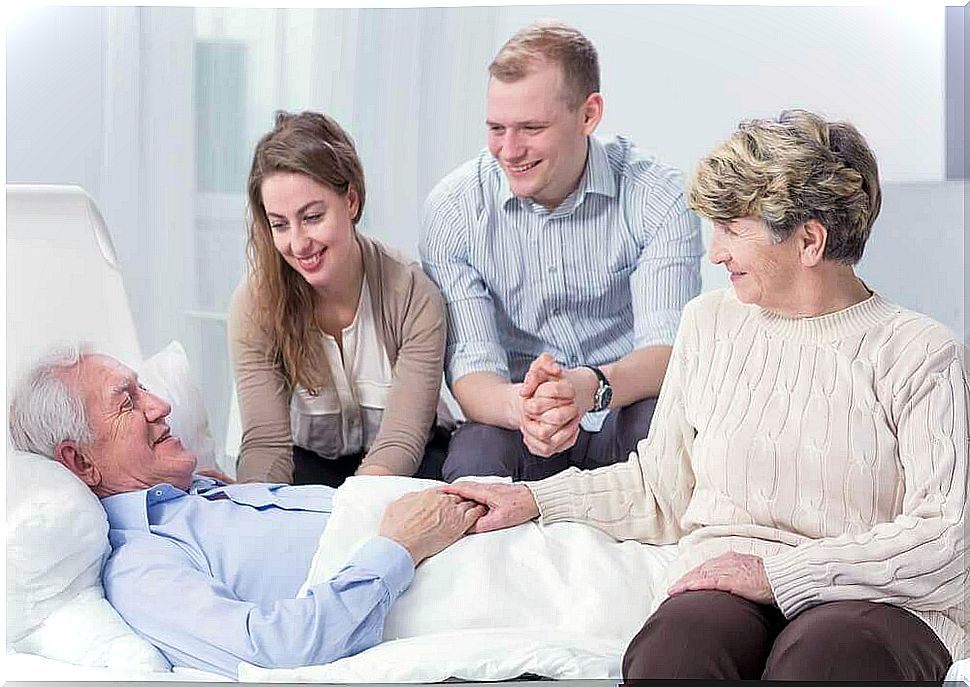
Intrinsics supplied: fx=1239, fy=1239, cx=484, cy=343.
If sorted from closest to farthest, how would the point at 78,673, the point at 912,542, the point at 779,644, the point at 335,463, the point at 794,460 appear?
the point at 779,644
the point at 912,542
the point at 794,460
the point at 78,673
the point at 335,463

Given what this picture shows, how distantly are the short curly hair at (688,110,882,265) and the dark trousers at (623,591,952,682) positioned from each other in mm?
643

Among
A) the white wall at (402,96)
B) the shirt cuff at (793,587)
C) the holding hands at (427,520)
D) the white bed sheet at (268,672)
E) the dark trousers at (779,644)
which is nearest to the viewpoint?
the dark trousers at (779,644)

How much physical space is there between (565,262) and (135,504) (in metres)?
0.94

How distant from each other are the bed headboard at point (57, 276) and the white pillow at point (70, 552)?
0.13 metres

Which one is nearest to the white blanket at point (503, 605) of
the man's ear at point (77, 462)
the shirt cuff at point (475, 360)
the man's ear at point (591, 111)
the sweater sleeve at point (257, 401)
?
the sweater sleeve at point (257, 401)

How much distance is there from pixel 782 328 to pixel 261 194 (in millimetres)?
1013

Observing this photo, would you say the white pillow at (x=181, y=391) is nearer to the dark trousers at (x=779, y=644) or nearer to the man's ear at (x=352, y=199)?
the man's ear at (x=352, y=199)

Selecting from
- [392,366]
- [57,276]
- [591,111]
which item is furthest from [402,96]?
[57,276]

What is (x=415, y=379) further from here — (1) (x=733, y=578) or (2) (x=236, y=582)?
(1) (x=733, y=578)

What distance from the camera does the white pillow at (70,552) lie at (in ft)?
7.23

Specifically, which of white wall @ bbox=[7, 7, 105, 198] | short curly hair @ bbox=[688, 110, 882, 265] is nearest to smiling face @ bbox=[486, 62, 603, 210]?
short curly hair @ bbox=[688, 110, 882, 265]

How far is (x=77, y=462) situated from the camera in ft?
7.75

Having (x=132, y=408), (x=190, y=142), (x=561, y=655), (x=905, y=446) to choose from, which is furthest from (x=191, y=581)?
(x=905, y=446)

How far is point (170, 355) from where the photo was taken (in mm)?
2447
